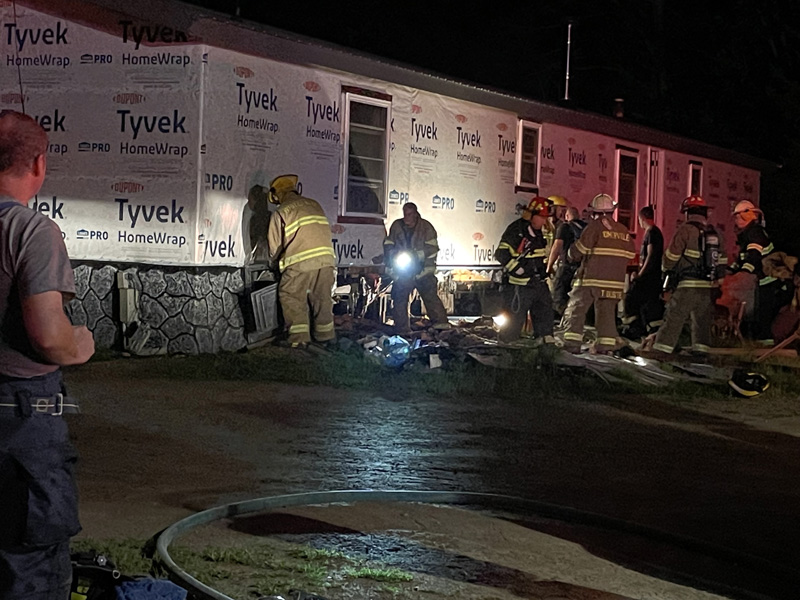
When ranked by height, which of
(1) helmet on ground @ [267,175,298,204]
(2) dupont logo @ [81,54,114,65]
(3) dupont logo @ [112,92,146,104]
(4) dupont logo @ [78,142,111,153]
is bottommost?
(1) helmet on ground @ [267,175,298,204]

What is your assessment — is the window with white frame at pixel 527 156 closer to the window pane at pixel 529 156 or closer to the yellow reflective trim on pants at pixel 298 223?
the window pane at pixel 529 156

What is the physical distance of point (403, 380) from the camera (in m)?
11.8

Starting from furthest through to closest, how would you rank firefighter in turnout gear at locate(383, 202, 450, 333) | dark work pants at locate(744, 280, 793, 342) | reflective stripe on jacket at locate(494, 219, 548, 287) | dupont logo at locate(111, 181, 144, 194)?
1. dark work pants at locate(744, 280, 793, 342)
2. firefighter in turnout gear at locate(383, 202, 450, 333)
3. reflective stripe on jacket at locate(494, 219, 548, 287)
4. dupont logo at locate(111, 181, 144, 194)

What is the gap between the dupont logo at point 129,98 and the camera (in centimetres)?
1303

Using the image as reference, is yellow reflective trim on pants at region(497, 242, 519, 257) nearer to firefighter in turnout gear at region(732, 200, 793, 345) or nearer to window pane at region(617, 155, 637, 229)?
firefighter in turnout gear at region(732, 200, 793, 345)

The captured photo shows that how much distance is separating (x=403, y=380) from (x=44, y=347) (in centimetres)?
850

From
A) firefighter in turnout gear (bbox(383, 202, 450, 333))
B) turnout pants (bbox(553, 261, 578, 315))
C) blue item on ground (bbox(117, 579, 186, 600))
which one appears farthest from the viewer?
turnout pants (bbox(553, 261, 578, 315))

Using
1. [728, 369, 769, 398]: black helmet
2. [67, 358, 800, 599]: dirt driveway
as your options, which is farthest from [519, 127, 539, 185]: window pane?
[67, 358, 800, 599]: dirt driveway

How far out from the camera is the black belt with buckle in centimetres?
347

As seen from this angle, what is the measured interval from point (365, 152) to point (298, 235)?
116 inches

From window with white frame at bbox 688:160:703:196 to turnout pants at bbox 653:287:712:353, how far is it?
1040cm

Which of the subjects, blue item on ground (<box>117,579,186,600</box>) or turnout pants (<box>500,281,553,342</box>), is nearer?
blue item on ground (<box>117,579,186,600</box>)

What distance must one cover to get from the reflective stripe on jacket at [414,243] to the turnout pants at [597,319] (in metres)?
2.20

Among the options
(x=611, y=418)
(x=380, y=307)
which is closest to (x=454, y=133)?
(x=380, y=307)
